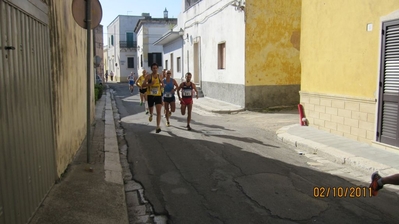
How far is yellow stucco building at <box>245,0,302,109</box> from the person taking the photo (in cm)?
1459

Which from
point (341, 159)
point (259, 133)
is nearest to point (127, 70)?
point (259, 133)

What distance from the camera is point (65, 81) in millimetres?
5871

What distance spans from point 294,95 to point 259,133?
603 centimetres

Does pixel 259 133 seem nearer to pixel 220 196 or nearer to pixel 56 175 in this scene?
pixel 220 196

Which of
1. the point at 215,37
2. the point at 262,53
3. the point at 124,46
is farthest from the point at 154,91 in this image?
the point at 124,46

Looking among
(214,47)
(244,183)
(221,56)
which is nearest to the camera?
(244,183)

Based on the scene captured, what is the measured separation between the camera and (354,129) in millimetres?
8148

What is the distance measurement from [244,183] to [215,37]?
13.7 metres

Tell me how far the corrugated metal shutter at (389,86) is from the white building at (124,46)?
45.4 metres

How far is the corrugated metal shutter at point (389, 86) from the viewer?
7.00 m

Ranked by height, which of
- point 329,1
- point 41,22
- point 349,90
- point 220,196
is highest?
point 329,1

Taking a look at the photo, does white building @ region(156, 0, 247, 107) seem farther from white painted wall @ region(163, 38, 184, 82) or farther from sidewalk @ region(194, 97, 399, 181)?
sidewalk @ region(194, 97, 399, 181)

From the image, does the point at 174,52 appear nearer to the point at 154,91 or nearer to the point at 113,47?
the point at 154,91

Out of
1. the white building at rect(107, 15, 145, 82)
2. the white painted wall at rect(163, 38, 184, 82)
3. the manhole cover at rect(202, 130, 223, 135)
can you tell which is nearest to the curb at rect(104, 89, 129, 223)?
the manhole cover at rect(202, 130, 223, 135)
